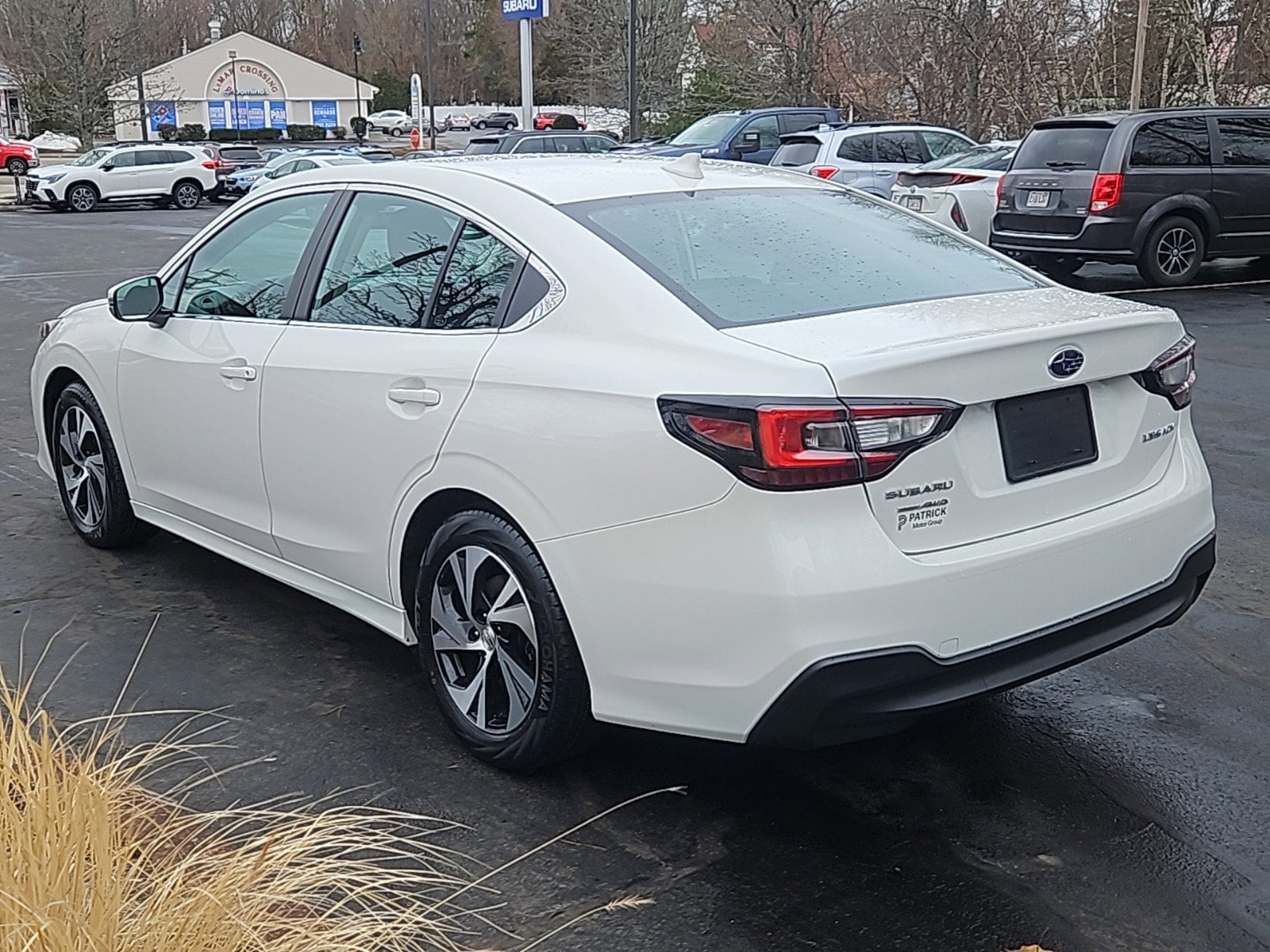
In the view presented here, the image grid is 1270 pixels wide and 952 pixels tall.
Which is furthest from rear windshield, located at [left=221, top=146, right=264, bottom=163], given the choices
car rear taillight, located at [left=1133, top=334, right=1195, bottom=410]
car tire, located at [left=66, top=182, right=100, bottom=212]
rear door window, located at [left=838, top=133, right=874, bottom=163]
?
car rear taillight, located at [left=1133, top=334, right=1195, bottom=410]

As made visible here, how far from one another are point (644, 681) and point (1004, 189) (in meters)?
12.2

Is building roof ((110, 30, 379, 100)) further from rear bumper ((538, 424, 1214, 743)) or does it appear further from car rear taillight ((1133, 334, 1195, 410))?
rear bumper ((538, 424, 1214, 743))

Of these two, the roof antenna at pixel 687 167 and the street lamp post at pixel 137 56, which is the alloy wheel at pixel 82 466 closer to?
the roof antenna at pixel 687 167

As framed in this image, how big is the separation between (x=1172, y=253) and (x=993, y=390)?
12.1 metres

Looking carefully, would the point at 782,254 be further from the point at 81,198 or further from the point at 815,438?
the point at 81,198

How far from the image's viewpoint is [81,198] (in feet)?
108

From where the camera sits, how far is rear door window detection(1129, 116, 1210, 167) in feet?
45.5

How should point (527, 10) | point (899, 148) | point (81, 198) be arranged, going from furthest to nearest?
point (527, 10) < point (81, 198) < point (899, 148)

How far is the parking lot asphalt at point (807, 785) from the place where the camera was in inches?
124

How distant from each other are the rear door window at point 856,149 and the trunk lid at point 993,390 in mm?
15556

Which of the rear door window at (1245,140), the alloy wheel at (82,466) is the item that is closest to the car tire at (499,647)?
the alloy wheel at (82,466)

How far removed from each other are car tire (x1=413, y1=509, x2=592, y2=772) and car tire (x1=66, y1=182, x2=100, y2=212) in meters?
32.0

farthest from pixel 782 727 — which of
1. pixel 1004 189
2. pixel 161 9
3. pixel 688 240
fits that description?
pixel 161 9

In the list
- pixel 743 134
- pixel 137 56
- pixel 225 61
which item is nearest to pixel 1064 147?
pixel 743 134
